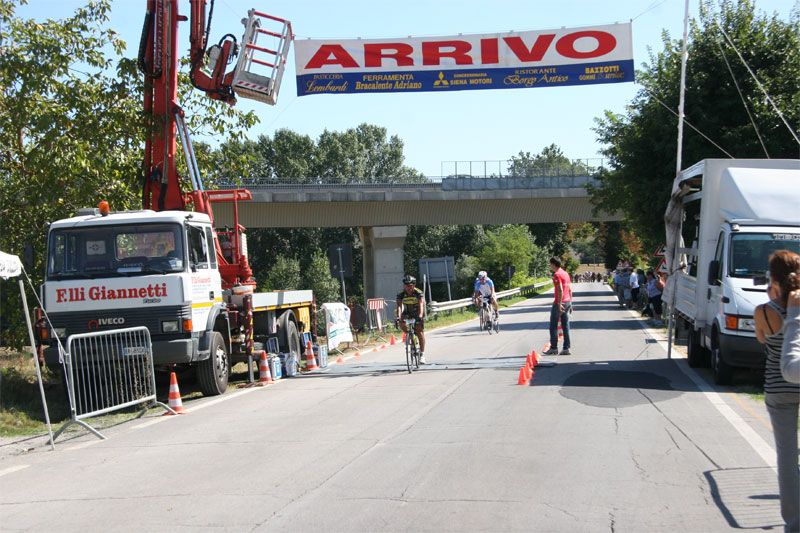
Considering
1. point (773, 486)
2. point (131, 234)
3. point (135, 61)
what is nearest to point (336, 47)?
point (135, 61)

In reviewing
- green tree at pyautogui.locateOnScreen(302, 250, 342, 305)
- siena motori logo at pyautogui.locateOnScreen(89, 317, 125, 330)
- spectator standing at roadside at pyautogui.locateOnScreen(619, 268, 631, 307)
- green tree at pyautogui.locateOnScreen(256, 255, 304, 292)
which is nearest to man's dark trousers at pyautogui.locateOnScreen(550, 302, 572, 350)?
siena motori logo at pyautogui.locateOnScreen(89, 317, 125, 330)

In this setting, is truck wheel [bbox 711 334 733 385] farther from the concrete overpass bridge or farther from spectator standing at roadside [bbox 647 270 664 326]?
the concrete overpass bridge

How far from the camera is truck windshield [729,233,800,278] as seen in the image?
11977 mm

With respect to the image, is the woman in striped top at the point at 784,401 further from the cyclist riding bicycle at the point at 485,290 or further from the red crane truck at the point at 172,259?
the cyclist riding bicycle at the point at 485,290

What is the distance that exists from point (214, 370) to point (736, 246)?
27.3 feet

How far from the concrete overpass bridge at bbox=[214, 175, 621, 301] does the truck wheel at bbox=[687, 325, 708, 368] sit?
29022 millimetres

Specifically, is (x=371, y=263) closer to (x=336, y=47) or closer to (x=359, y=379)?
(x=336, y=47)

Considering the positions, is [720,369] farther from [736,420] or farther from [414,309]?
[414,309]

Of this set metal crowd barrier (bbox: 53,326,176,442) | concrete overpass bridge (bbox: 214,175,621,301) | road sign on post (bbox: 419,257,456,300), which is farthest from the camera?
concrete overpass bridge (bbox: 214,175,621,301)

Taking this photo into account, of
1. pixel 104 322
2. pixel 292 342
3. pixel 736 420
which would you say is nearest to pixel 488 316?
pixel 292 342

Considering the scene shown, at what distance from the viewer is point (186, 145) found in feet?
47.1

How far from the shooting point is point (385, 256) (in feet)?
157

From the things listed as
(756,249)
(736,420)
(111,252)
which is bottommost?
(736,420)

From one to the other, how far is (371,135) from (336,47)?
74578 mm
